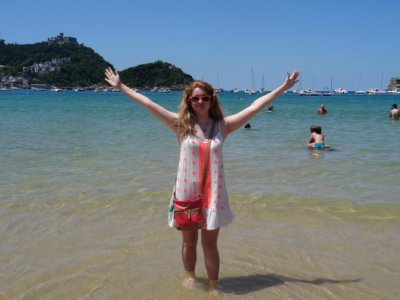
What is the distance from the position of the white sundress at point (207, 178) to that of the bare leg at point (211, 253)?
6.8 inches

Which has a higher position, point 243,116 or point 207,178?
point 243,116

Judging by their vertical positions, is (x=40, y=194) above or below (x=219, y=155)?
below

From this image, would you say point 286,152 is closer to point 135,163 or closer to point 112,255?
point 135,163

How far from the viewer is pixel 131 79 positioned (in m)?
199

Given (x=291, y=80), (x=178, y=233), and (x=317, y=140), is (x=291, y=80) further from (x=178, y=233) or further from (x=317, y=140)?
(x=317, y=140)

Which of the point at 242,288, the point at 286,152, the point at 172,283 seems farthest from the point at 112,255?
the point at 286,152

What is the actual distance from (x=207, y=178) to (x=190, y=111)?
61 cm

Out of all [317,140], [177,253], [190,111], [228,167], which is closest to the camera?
[190,111]

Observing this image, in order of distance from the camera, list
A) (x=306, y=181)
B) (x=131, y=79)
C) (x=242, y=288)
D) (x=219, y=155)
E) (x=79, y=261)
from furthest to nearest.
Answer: (x=131, y=79) → (x=306, y=181) → (x=79, y=261) → (x=242, y=288) → (x=219, y=155)

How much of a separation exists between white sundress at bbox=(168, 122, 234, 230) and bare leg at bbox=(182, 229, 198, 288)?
347 mm

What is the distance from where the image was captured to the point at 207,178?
13.0 feet

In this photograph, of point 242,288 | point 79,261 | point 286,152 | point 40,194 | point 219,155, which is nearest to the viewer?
point 219,155

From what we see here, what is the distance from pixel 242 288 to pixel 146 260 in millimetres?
1199

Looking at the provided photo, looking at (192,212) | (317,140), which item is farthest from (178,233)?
(317,140)
